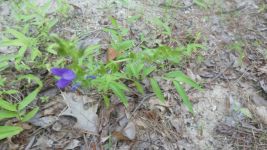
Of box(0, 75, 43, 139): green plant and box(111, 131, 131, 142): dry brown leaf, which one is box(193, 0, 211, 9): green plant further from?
box(0, 75, 43, 139): green plant

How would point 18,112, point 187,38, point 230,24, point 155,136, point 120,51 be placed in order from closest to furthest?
→ 1. point 18,112
2. point 155,136
3. point 120,51
4. point 187,38
5. point 230,24

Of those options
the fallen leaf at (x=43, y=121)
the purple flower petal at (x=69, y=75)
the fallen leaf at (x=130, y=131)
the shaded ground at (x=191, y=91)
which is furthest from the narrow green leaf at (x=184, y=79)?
the fallen leaf at (x=43, y=121)

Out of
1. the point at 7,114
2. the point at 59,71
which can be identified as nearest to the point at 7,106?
the point at 7,114

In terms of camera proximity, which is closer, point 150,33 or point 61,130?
point 61,130

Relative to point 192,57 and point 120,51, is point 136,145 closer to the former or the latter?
point 120,51

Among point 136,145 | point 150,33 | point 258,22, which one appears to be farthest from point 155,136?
point 258,22
